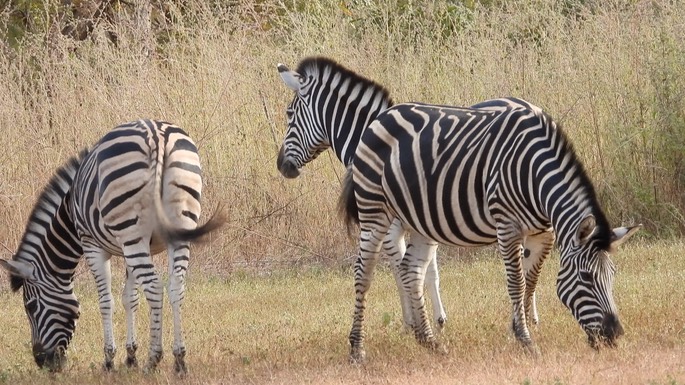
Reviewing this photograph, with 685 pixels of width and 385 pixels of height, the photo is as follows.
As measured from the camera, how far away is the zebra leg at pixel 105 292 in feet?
26.6

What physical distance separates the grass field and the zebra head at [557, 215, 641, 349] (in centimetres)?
16

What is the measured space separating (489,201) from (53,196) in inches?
139

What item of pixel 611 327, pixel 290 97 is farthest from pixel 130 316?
pixel 290 97

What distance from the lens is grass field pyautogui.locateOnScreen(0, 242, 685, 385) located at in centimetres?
672

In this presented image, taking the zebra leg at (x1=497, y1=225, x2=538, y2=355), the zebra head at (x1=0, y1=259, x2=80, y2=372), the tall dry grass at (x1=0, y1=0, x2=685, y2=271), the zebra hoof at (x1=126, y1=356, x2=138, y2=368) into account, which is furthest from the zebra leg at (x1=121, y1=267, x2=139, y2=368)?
the tall dry grass at (x1=0, y1=0, x2=685, y2=271)

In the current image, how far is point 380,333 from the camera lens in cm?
871

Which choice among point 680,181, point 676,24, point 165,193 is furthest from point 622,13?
point 165,193

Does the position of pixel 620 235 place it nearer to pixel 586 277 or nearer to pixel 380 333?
pixel 586 277

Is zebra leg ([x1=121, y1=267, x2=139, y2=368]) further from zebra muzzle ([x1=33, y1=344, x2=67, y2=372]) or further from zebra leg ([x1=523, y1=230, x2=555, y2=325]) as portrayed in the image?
zebra leg ([x1=523, y1=230, x2=555, y2=325])

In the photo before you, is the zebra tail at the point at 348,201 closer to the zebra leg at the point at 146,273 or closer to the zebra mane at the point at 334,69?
the zebra mane at the point at 334,69

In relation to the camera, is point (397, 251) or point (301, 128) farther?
point (301, 128)

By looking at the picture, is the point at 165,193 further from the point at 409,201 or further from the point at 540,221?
the point at 540,221

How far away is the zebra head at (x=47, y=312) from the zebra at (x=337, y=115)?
2.50 m

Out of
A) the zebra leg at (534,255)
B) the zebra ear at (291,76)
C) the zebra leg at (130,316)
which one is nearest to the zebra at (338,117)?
the zebra ear at (291,76)
